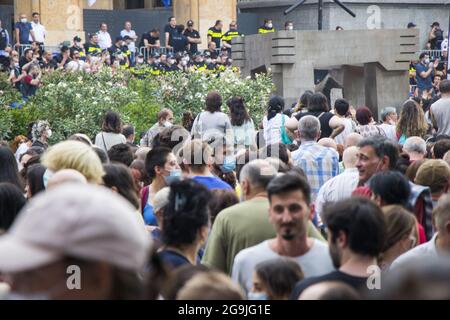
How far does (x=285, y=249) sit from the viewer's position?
19.2 ft

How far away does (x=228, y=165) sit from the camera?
32.4ft

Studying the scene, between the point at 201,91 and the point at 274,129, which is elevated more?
the point at 201,91

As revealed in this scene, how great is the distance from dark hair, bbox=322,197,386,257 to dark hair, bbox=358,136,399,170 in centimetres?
303

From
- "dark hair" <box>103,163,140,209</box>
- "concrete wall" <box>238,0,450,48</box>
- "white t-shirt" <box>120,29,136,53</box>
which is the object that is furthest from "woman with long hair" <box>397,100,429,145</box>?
"concrete wall" <box>238,0,450,48</box>

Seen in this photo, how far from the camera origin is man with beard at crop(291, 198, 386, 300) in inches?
207

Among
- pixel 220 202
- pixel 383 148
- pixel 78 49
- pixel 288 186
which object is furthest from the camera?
pixel 78 49

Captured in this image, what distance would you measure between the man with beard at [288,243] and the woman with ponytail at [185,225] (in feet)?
0.78

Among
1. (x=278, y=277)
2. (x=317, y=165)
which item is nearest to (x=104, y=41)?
(x=317, y=165)

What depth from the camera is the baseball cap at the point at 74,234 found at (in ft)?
9.52

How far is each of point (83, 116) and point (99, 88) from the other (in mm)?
1126

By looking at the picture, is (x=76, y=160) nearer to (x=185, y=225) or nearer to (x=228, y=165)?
(x=185, y=225)

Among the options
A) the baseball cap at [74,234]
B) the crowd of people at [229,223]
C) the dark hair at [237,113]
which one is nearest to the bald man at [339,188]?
the crowd of people at [229,223]

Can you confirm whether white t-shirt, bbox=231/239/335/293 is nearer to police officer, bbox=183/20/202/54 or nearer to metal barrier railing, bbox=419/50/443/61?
police officer, bbox=183/20/202/54

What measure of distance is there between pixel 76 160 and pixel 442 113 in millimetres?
7679
